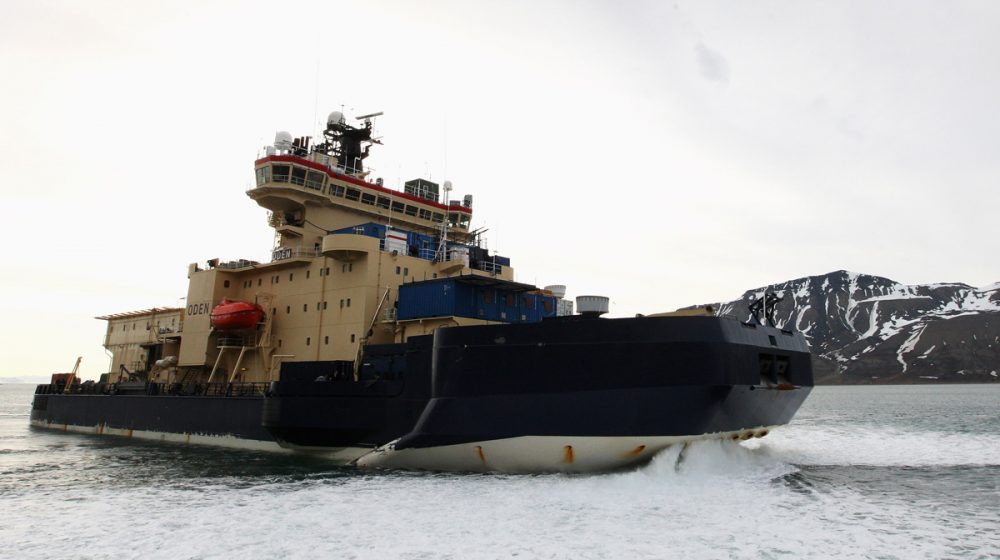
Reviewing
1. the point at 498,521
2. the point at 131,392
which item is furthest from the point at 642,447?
the point at 131,392

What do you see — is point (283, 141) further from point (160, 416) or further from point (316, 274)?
point (160, 416)

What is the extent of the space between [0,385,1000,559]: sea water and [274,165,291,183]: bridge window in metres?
11.2

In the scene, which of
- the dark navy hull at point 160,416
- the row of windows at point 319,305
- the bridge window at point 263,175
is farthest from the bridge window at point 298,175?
the dark navy hull at point 160,416

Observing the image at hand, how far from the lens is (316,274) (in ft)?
71.8

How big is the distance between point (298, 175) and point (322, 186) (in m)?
0.98

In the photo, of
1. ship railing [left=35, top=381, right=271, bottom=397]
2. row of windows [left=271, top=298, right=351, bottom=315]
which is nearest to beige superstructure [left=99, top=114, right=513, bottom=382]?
row of windows [left=271, top=298, right=351, bottom=315]

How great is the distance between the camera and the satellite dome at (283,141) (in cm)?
2500

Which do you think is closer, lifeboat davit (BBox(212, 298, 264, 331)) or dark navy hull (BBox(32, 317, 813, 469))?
dark navy hull (BBox(32, 317, 813, 469))

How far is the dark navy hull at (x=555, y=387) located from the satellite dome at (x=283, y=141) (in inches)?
411

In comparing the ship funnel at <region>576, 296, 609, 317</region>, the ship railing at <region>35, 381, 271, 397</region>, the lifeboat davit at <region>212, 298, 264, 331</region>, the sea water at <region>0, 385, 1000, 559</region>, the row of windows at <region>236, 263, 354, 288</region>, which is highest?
the row of windows at <region>236, 263, 354, 288</region>

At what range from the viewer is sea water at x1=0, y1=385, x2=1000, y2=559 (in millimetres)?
8656

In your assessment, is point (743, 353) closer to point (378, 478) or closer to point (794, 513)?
point (794, 513)

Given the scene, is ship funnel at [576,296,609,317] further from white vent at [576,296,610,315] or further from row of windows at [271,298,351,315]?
row of windows at [271,298,351,315]

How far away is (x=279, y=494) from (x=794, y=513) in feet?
31.5
